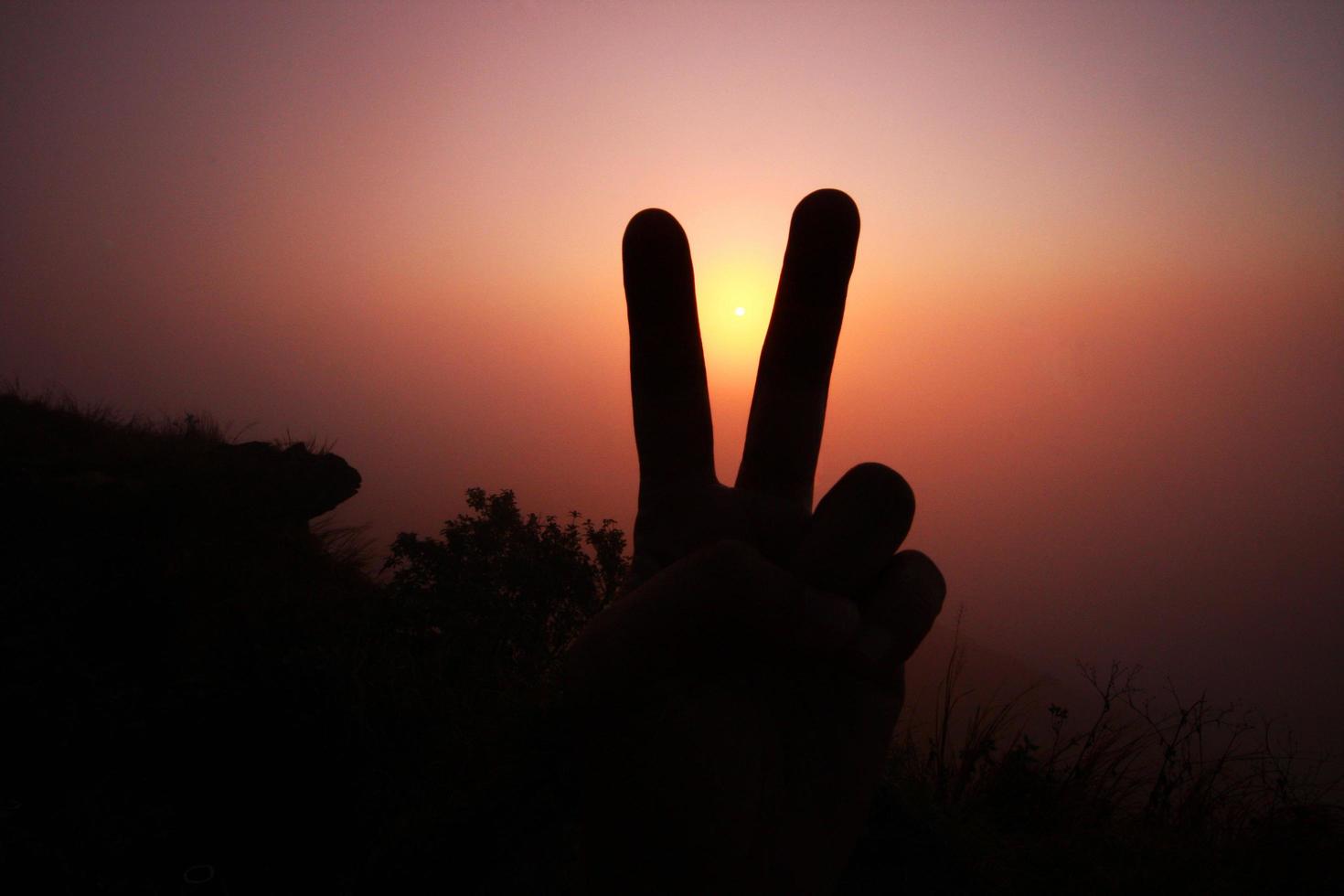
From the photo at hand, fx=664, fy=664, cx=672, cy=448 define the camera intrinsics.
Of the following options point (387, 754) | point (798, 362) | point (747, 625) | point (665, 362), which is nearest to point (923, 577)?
point (747, 625)

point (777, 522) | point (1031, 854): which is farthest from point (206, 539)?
→ point (1031, 854)

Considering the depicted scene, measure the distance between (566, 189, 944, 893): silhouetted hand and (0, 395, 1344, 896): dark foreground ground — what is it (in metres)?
1.54

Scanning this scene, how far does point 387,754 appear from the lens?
11.1 ft

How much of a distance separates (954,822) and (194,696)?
3.84 m

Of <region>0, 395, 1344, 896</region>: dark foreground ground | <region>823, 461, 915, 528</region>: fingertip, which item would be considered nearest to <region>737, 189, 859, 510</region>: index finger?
<region>823, 461, 915, 528</region>: fingertip

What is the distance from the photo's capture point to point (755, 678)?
1.58 metres

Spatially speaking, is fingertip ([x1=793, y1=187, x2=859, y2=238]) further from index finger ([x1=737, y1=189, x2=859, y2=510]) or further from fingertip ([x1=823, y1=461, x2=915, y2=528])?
fingertip ([x1=823, y1=461, x2=915, y2=528])

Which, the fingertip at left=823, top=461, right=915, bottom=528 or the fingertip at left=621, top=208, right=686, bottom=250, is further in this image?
the fingertip at left=621, top=208, right=686, bottom=250

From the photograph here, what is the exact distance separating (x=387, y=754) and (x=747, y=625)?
9.19 ft

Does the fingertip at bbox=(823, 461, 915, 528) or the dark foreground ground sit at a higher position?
the fingertip at bbox=(823, 461, 915, 528)

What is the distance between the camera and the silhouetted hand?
1.41 metres

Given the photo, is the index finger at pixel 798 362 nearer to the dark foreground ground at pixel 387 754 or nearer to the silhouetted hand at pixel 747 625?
the silhouetted hand at pixel 747 625

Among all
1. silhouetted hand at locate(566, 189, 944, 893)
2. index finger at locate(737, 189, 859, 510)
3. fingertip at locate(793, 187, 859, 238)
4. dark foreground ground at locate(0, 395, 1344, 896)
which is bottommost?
dark foreground ground at locate(0, 395, 1344, 896)

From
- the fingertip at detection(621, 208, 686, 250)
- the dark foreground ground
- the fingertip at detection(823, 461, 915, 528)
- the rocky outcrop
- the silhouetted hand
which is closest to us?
the silhouetted hand
